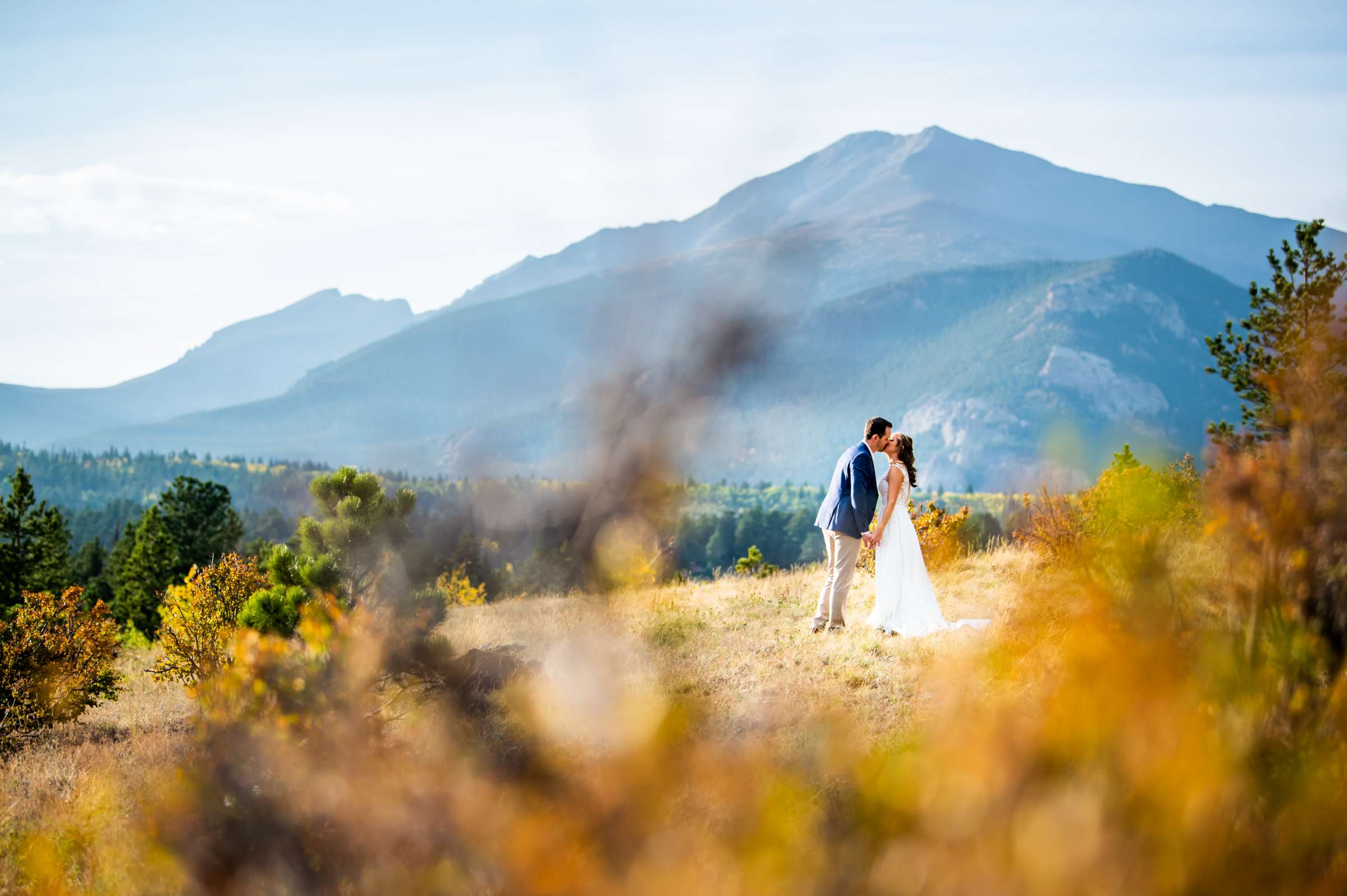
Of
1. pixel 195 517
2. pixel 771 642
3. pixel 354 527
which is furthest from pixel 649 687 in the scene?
pixel 195 517

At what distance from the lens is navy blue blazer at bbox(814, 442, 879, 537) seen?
1118 centimetres

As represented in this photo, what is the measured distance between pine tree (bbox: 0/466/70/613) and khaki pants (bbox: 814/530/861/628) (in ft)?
84.2

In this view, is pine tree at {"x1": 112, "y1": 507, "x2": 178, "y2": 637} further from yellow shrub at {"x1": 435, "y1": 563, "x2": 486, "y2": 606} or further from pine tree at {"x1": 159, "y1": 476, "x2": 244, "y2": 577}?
yellow shrub at {"x1": 435, "y1": 563, "x2": 486, "y2": 606}

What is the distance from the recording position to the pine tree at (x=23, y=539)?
26250mm

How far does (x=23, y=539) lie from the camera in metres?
30.8

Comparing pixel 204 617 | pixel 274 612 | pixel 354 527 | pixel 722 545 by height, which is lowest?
pixel 722 545

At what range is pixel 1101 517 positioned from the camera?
1055 cm

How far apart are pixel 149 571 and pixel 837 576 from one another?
43.6 meters

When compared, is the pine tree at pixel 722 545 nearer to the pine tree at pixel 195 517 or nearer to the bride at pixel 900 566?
the pine tree at pixel 195 517

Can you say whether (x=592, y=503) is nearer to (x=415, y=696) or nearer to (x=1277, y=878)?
(x=1277, y=878)

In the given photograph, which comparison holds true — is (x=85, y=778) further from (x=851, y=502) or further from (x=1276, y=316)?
(x=1276, y=316)

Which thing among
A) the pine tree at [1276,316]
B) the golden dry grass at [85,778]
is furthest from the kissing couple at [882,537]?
the pine tree at [1276,316]

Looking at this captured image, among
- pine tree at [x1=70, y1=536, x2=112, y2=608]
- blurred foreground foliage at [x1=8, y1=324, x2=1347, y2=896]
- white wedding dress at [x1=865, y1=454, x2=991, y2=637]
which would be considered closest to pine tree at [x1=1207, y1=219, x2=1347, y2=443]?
white wedding dress at [x1=865, y1=454, x2=991, y2=637]

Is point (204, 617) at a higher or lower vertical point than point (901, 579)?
higher
